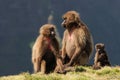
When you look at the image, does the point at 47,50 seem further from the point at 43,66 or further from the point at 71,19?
the point at 71,19

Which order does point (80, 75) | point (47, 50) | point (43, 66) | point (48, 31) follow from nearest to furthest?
point (80, 75) < point (43, 66) < point (48, 31) < point (47, 50)

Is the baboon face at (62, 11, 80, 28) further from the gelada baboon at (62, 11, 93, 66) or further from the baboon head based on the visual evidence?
the baboon head

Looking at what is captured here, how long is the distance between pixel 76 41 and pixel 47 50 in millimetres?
1743

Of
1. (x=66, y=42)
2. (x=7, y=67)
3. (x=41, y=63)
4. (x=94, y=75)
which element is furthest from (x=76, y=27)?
(x=7, y=67)

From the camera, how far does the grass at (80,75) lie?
51.4 feet

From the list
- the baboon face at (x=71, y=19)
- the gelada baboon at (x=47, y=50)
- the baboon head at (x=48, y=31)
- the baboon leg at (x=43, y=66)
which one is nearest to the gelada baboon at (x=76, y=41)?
the baboon face at (x=71, y=19)

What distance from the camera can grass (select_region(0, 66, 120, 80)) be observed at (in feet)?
51.4

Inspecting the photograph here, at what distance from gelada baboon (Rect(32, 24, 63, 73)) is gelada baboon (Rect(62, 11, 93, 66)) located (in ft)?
3.74

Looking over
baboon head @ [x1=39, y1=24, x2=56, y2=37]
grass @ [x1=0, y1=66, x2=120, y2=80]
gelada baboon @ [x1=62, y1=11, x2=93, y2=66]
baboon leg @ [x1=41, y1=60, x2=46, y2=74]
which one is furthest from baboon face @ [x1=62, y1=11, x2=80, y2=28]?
grass @ [x1=0, y1=66, x2=120, y2=80]

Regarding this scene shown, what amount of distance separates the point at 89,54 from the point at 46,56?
2.52 meters

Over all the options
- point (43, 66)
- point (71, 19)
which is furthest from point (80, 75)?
point (71, 19)

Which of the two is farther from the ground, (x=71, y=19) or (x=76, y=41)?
(x=71, y=19)

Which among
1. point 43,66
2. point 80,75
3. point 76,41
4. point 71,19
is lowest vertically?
point 80,75

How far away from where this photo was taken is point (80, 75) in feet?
53.8
